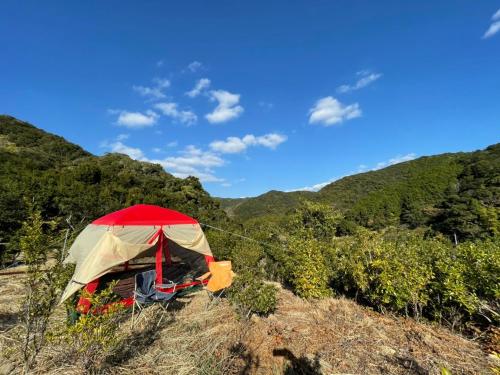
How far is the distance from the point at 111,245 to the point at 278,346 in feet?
11.0

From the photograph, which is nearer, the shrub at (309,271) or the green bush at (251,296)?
the green bush at (251,296)

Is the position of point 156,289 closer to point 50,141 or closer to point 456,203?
point 50,141

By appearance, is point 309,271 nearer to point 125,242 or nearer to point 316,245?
point 316,245

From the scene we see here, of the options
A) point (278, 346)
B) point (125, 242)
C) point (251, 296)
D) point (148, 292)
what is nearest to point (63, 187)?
point (125, 242)

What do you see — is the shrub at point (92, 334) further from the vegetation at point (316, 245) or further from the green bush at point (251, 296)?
the green bush at point (251, 296)

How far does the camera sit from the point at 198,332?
402cm

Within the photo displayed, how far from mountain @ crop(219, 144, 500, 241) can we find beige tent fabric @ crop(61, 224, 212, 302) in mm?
12859

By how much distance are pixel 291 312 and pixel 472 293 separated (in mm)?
2551

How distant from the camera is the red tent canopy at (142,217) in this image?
5510mm

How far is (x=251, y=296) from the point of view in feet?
14.6

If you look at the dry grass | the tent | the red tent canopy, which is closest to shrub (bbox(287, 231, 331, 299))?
the dry grass

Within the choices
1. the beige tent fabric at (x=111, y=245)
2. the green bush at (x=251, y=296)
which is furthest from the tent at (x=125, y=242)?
the green bush at (x=251, y=296)

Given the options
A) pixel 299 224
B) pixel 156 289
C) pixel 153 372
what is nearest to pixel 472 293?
pixel 153 372

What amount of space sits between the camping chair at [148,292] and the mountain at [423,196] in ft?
46.8
